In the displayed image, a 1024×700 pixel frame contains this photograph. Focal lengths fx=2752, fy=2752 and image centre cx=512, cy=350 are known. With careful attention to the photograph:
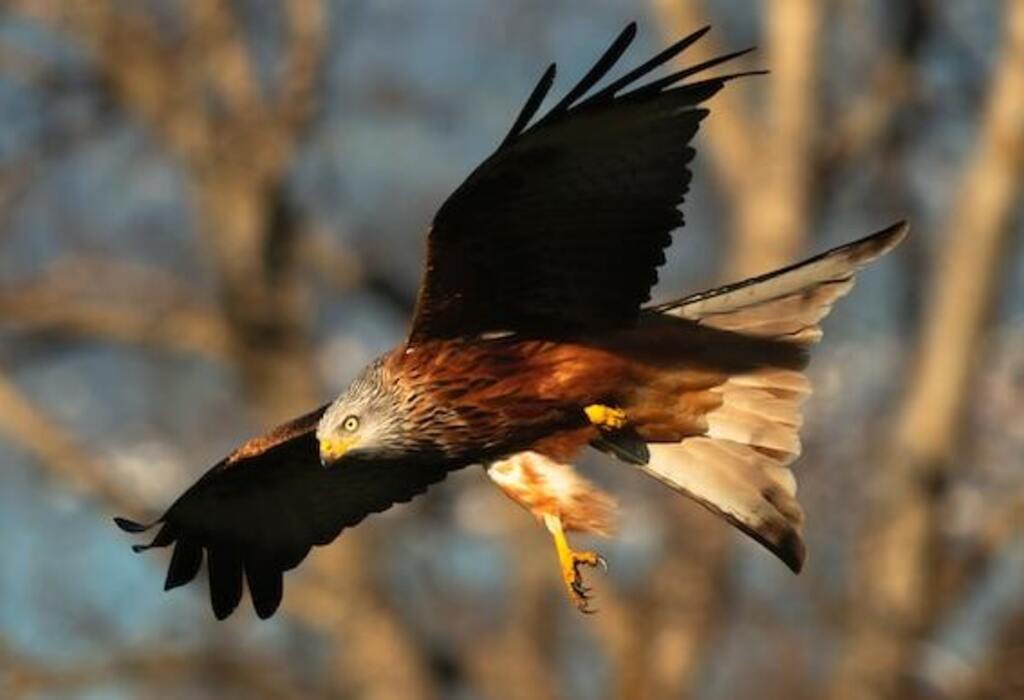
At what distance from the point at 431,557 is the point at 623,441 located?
10.9 metres

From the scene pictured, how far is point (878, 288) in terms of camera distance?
18203 millimetres

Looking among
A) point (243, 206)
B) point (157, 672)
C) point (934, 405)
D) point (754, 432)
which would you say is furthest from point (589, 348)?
point (157, 672)

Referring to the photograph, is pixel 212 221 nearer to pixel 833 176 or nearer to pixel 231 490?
pixel 833 176

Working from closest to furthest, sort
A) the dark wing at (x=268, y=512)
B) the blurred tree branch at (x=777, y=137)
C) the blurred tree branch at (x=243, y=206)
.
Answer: the dark wing at (x=268, y=512)
the blurred tree branch at (x=777, y=137)
the blurred tree branch at (x=243, y=206)

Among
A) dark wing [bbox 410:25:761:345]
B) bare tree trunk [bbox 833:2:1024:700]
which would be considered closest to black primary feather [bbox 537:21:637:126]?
dark wing [bbox 410:25:761:345]

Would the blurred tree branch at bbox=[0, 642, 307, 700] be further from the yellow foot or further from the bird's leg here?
the bird's leg

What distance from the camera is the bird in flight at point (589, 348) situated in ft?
18.6

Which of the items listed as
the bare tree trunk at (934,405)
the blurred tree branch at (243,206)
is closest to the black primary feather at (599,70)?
the bare tree trunk at (934,405)

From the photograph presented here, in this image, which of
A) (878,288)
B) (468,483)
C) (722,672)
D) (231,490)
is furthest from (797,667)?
(231,490)

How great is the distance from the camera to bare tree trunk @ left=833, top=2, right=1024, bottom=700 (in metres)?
13.2

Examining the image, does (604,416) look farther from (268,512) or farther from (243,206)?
(243,206)

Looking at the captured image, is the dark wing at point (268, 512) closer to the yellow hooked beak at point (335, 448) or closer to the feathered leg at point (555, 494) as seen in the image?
the feathered leg at point (555, 494)

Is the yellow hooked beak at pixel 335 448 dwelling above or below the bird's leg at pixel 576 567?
above

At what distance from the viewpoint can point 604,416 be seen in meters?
5.89
